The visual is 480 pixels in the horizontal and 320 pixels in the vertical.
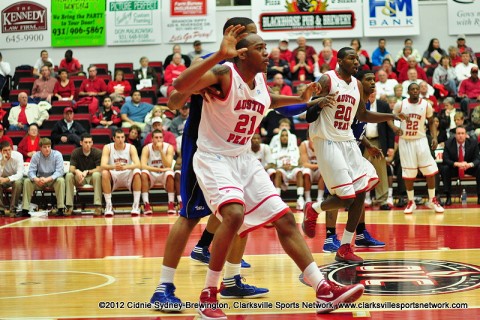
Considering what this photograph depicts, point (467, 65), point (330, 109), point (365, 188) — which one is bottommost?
point (365, 188)

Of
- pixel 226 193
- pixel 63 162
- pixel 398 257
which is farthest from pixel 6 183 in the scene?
pixel 226 193

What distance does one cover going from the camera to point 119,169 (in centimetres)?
1420

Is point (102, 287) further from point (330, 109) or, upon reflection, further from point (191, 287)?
point (330, 109)

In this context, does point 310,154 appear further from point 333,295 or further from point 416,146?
point 333,295

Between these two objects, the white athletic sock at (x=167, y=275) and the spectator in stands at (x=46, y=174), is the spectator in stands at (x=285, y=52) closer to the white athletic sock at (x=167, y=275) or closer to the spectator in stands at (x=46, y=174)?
the spectator in stands at (x=46, y=174)

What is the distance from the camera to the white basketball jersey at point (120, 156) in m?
14.3

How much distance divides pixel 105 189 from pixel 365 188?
24.0 ft

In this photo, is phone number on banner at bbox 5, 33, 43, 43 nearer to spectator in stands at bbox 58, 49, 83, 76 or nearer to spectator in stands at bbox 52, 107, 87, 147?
spectator in stands at bbox 58, 49, 83, 76

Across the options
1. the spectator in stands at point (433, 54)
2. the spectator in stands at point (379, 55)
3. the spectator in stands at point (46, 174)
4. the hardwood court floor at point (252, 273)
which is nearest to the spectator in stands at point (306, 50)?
the spectator in stands at point (379, 55)

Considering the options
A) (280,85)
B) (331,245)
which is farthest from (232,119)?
(280,85)

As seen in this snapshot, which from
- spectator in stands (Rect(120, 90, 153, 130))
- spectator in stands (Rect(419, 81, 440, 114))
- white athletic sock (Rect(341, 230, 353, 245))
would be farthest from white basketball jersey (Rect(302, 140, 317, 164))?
white athletic sock (Rect(341, 230, 353, 245))

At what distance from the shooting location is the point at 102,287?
21.0 feet

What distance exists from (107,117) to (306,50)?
551 centimetres

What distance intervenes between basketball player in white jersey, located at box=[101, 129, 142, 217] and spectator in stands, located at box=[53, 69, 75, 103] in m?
4.62
